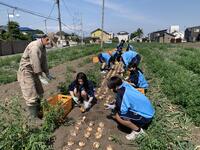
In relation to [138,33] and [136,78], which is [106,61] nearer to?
[136,78]

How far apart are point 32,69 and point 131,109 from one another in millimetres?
2027

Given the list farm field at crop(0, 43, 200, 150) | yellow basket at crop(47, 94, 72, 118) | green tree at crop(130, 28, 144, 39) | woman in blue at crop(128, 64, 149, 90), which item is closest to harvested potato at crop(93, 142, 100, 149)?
farm field at crop(0, 43, 200, 150)

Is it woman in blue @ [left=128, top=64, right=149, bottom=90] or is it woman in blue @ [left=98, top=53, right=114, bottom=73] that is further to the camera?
woman in blue @ [left=98, top=53, right=114, bottom=73]

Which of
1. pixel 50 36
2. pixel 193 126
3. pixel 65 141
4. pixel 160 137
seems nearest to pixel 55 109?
pixel 65 141

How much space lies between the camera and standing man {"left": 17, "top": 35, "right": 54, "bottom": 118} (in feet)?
15.5

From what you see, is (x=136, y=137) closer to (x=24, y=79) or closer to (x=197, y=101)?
(x=197, y=101)

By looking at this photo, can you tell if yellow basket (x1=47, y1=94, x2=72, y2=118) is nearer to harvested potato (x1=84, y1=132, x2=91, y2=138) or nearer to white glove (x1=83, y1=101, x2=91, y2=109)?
white glove (x1=83, y1=101, x2=91, y2=109)

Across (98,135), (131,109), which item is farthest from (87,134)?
(131,109)

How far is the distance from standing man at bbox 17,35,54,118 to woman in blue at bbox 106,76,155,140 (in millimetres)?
1435

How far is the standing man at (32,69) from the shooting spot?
4728 millimetres

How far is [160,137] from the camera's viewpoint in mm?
3971

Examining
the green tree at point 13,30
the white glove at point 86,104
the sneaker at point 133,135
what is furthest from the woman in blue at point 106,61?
the green tree at point 13,30

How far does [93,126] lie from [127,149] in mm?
1068

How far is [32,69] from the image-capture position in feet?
16.3
